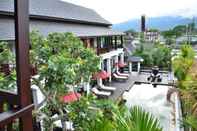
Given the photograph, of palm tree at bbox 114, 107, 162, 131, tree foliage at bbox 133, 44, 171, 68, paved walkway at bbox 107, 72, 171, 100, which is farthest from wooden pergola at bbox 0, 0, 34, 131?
tree foliage at bbox 133, 44, 171, 68

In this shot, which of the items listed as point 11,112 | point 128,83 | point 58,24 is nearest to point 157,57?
point 128,83

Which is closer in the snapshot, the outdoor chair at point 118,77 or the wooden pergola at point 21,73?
the wooden pergola at point 21,73

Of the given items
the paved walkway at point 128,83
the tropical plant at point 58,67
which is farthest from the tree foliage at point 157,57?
the tropical plant at point 58,67

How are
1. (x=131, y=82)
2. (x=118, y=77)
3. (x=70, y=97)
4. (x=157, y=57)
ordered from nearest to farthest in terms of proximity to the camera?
(x=70, y=97) → (x=131, y=82) → (x=118, y=77) → (x=157, y=57)

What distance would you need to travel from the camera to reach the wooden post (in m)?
1.81

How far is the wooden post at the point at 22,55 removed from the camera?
5.94ft

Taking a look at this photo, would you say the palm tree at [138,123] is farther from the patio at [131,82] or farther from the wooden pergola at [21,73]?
the patio at [131,82]

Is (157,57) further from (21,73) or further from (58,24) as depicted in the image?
(21,73)

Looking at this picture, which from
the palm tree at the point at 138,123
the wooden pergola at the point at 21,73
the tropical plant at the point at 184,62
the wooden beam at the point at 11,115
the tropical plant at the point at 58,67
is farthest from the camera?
the tropical plant at the point at 184,62

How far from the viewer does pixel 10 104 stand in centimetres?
189

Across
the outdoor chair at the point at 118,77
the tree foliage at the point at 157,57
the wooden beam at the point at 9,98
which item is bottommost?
the outdoor chair at the point at 118,77

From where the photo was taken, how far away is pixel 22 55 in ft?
6.03

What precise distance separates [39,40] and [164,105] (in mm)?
13922

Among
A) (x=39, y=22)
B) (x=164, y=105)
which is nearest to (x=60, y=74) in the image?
(x=39, y=22)
